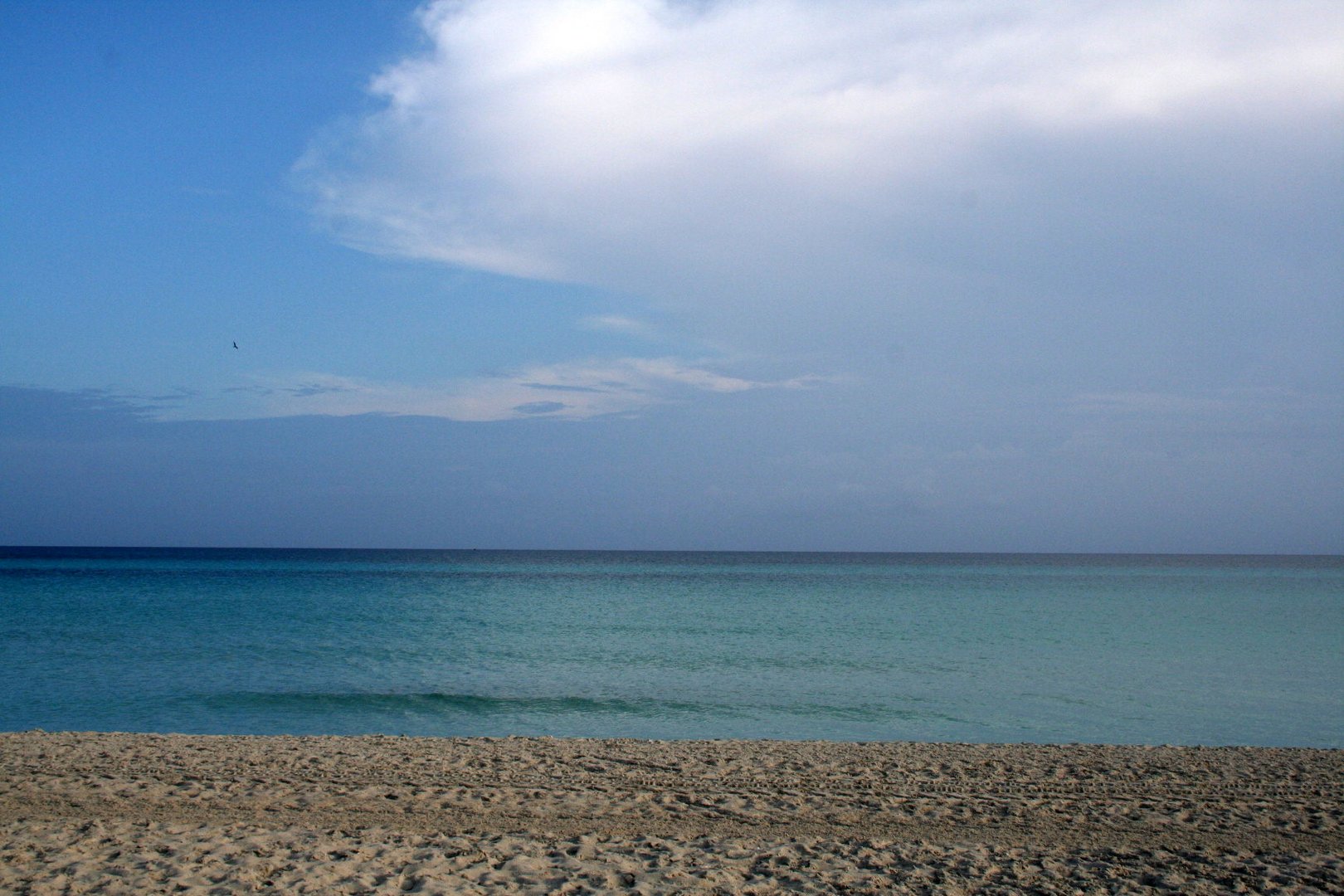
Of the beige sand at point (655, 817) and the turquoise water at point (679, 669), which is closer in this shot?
the beige sand at point (655, 817)

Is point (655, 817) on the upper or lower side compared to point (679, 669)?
upper

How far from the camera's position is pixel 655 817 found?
8.83 meters

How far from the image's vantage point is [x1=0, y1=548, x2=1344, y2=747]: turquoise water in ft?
49.8

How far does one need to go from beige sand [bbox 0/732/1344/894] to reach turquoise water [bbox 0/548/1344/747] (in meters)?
2.81

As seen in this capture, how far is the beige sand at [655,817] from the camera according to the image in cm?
703

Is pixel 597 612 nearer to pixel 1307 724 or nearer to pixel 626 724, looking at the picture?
pixel 626 724

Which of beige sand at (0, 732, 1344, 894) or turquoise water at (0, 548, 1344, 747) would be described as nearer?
beige sand at (0, 732, 1344, 894)

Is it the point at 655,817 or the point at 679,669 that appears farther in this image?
the point at 679,669

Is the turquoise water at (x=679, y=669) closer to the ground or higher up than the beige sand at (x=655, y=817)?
closer to the ground

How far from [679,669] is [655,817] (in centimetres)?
1251

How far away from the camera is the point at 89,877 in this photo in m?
6.79

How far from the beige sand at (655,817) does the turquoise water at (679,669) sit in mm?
2812

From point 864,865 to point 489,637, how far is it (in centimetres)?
2194

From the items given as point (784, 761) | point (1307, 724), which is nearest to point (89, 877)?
point (784, 761)
